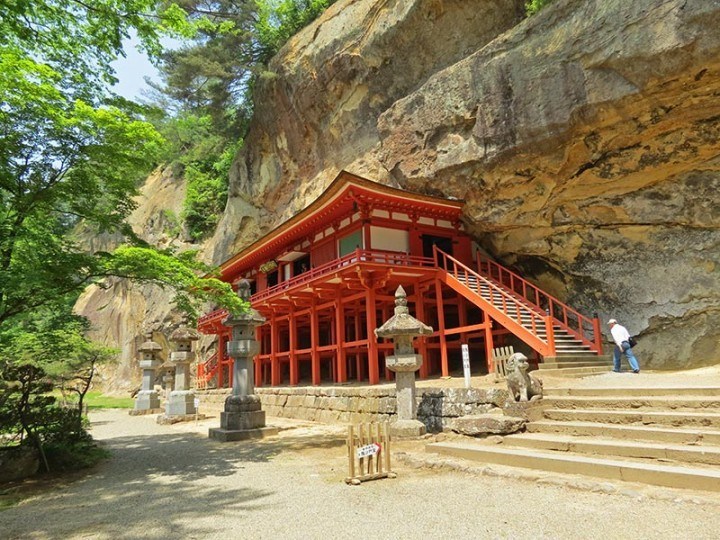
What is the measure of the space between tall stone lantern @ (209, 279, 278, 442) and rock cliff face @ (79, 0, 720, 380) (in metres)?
8.53

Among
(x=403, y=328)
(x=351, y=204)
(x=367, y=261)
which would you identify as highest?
(x=351, y=204)

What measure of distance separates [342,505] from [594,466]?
118 inches

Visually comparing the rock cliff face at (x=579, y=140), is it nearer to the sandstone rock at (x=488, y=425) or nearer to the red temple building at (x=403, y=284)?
the red temple building at (x=403, y=284)

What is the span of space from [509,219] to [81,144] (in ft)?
40.2

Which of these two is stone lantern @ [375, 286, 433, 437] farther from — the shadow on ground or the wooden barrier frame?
the wooden barrier frame

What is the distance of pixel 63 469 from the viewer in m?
7.71

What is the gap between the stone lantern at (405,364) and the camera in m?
8.64

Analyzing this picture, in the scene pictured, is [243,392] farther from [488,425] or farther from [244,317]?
[488,425]

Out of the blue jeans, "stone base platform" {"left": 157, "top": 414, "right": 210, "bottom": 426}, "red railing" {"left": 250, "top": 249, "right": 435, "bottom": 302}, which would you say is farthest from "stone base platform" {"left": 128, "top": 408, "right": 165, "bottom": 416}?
the blue jeans

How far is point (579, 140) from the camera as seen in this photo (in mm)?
12719

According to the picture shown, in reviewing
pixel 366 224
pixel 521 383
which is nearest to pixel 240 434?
pixel 521 383

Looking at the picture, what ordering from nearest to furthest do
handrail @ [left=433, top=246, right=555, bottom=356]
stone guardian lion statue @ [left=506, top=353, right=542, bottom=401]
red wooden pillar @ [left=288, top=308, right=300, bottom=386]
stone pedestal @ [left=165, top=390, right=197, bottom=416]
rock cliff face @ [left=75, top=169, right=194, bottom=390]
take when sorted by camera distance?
stone guardian lion statue @ [left=506, top=353, right=542, bottom=401], handrail @ [left=433, top=246, right=555, bottom=356], stone pedestal @ [left=165, top=390, right=197, bottom=416], red wooden pillar @ [left=288, top=308, right=300, bottom=386], rock cliff face @ [left=75, top=169, right=194, bottom=390]

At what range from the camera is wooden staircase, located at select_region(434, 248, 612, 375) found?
1133cm

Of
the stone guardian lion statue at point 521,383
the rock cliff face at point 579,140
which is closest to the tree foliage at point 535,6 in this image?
the rock cliff face at point 579,140
